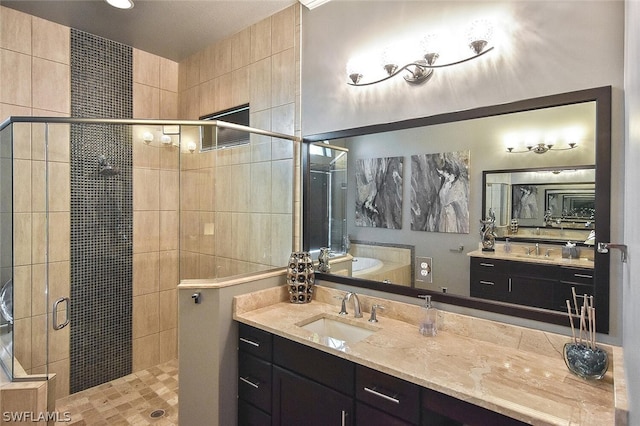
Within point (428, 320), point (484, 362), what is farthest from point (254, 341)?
point (484, 362)

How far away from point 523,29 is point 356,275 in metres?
1.60

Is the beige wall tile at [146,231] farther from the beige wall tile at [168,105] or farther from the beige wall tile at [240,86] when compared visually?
the beige wall tile at [240,86]

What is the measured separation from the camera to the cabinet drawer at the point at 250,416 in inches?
76.6

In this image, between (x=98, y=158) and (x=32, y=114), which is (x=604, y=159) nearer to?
(x=98, y=158)

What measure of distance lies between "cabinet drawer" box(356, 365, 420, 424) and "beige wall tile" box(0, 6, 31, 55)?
10.7 ft

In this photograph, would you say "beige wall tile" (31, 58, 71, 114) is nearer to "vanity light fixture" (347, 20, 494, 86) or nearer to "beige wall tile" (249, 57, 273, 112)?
"beige wall tile" (249, 57, 273, 112)

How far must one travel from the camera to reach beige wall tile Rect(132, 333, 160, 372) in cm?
307

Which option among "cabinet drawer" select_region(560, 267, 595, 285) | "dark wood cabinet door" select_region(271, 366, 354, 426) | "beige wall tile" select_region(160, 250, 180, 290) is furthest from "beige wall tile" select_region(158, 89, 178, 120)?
"cabinet drawer" select_region(560, 267, 595, 285)

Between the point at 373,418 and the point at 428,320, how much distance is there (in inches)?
21.7

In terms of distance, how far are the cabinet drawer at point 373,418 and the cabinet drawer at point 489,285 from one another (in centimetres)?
72

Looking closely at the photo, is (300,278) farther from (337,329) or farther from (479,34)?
(479,34)

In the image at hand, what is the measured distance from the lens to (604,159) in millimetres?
1375

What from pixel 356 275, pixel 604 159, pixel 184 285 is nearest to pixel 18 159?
pixel 184 285

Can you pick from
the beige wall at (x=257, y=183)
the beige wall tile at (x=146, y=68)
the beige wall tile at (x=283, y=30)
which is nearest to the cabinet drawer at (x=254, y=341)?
the beige wall at (x=257, y=183)
